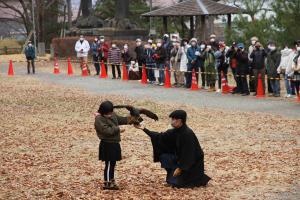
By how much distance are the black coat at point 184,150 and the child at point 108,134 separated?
455 millimetres

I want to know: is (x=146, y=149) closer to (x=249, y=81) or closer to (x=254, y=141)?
(x=254, y=141)

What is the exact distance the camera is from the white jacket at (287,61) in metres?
20.0

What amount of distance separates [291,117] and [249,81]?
5772 millimetres

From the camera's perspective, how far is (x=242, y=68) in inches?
843

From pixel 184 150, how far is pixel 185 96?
12.4 m

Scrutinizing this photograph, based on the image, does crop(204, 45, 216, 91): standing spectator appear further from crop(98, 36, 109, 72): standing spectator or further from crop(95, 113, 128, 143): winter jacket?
crop(95, 113, 128, 143): winter jacket

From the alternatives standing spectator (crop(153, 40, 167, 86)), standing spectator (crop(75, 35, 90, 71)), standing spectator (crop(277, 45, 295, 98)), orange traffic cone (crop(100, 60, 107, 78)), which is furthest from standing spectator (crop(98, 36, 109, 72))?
standing spectator (crop(277, 45, 295, 98))

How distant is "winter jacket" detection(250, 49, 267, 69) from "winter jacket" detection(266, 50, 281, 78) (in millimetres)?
246

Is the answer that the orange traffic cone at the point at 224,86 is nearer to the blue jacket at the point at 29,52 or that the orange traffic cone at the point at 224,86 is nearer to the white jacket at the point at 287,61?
the white jacket at the point at 287,61

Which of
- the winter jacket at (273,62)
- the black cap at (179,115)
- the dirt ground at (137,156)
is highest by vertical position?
the winter jacket at (273,62)

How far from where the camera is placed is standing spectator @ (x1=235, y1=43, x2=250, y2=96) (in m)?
21.2

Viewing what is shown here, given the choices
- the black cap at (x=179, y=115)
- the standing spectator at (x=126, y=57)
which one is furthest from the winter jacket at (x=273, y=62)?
the black cap at (x=179, y=115)

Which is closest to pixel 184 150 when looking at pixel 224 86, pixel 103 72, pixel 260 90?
pixel 260 90

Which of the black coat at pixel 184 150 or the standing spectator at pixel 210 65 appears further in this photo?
the standing spectator at pixel 210 65
